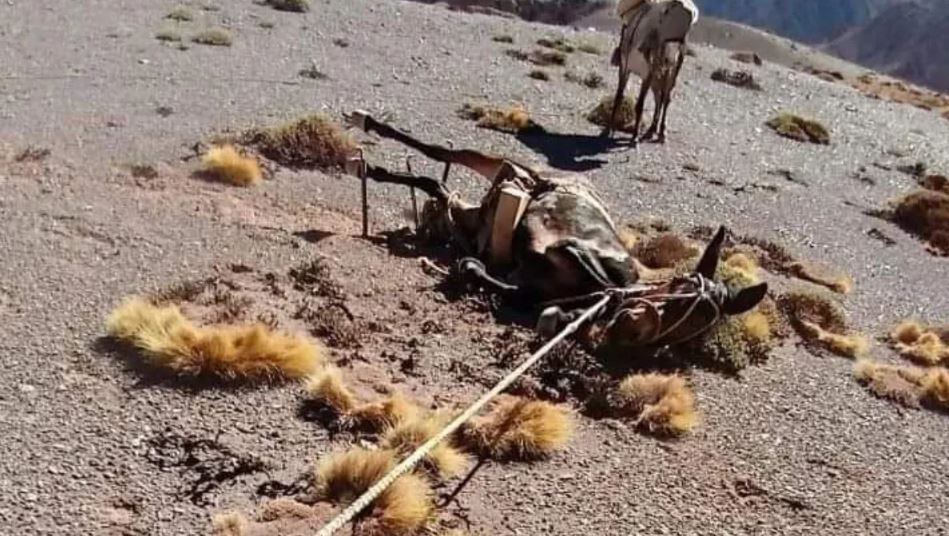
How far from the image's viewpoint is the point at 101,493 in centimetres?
512

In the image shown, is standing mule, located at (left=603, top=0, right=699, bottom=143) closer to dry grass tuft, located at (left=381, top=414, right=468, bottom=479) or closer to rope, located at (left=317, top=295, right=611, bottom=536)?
rope, located at (left=317, top=295, right=611, bottom=536)

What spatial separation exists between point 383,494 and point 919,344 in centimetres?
631

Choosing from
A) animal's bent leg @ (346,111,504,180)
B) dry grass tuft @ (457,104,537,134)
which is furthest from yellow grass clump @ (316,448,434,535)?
dry grass tuft @ (457,104,537,134)

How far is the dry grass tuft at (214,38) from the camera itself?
18.6 meters

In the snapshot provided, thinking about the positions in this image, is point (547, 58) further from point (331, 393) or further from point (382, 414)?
point (382, 414)

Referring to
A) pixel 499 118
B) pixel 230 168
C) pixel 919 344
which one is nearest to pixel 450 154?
pixel 230 168

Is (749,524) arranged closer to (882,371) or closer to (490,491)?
(490,491)

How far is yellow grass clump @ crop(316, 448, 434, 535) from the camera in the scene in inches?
200

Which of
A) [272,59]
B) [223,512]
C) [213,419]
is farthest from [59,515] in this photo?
[272,59]

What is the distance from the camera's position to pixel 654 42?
15258mm

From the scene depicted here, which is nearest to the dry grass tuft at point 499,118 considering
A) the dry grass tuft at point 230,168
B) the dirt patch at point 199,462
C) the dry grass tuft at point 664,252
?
the dry grass tuft at point 664,252

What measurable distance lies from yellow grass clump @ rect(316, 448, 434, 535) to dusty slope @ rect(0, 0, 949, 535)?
26cm

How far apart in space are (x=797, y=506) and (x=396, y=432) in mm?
2351

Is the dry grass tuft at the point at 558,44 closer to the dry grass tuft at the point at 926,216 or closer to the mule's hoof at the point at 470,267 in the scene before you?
the dry grass tuft at the point at 926,216
